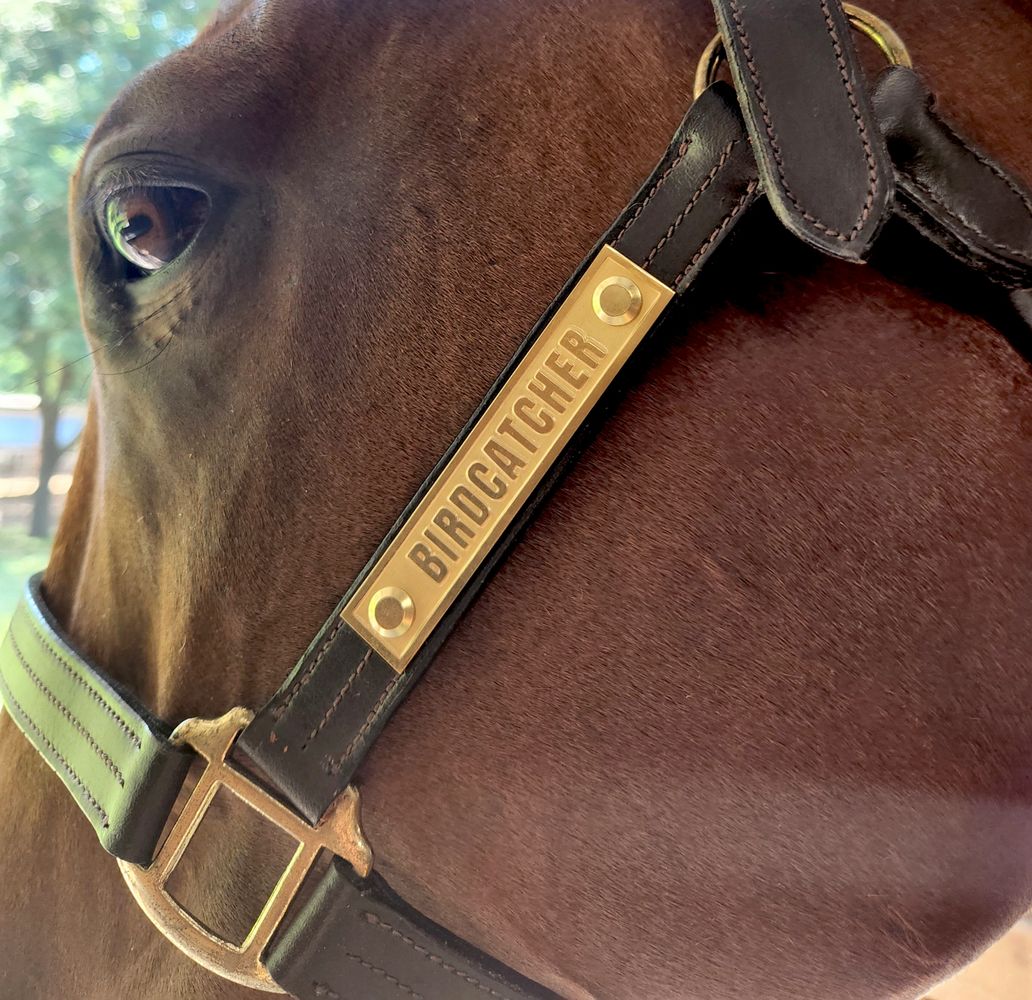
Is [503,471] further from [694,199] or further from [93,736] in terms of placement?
[93,736]

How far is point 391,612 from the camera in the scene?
2.09 ft

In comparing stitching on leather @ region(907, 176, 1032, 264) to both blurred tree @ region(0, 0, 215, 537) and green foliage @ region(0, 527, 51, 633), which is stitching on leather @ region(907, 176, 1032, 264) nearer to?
blurred tree @ region(0, 0, 215, 537)

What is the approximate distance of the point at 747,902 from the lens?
620mm

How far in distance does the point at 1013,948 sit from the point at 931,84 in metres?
2.00

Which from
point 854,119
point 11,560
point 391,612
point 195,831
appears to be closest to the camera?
point 854,119

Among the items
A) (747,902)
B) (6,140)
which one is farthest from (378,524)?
(6,140)

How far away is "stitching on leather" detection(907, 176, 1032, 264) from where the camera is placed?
54 cm

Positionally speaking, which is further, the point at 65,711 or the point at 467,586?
the point at 65,711

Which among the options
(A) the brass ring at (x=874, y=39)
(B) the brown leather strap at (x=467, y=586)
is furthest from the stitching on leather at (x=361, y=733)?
(A) the brass ring at (x=874, y=39)

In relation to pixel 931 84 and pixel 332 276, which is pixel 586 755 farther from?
pixel 931 84

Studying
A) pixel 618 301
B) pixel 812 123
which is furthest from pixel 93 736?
pixel 812 123

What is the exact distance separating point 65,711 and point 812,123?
0.87 meters

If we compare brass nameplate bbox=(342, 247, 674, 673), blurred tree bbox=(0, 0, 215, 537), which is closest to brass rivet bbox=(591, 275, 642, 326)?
brass nameplate bbox=(342, 247, 674, 673)

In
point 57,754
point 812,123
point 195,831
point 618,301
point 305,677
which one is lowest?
point 57,754
